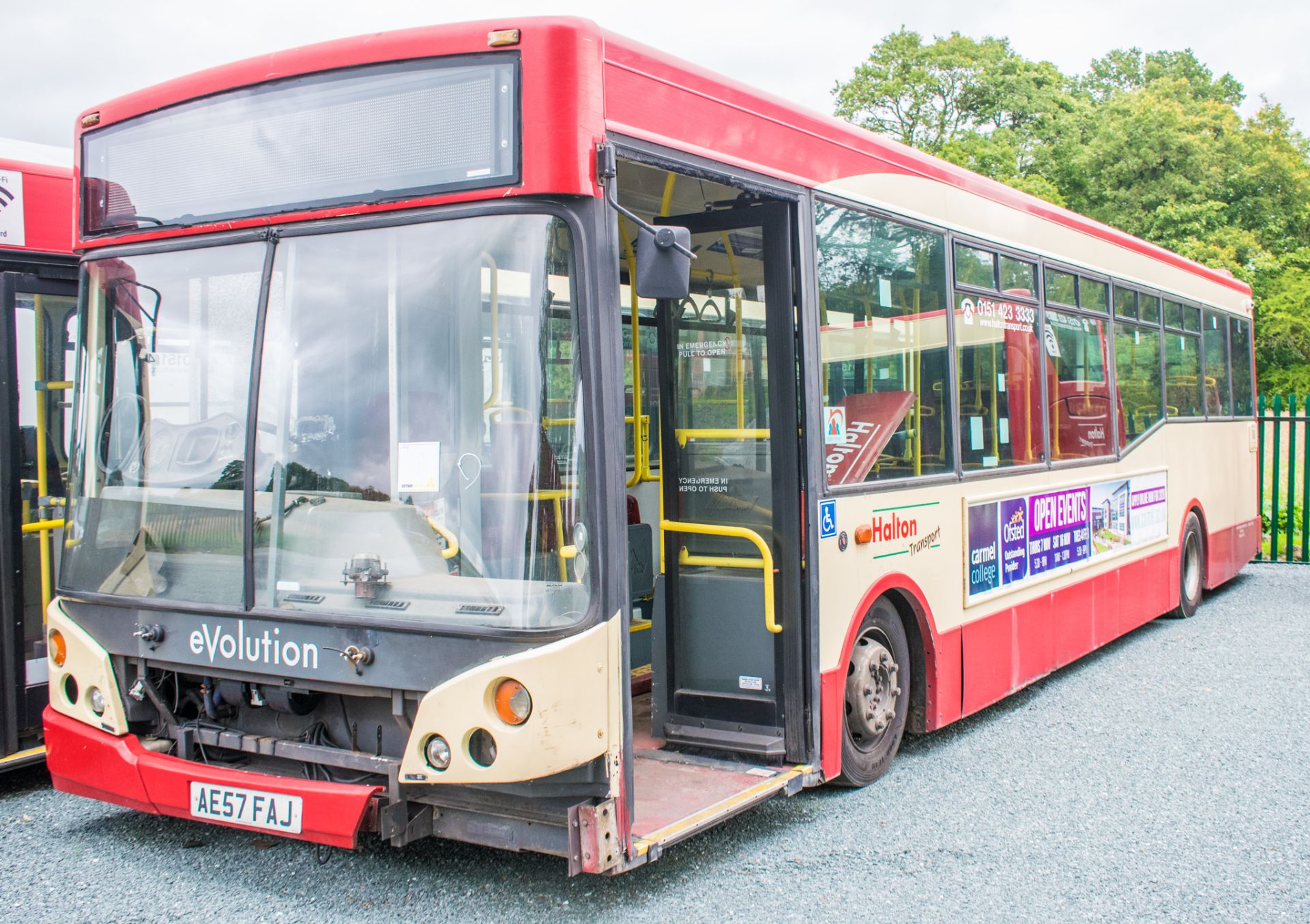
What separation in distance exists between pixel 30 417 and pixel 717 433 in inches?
127

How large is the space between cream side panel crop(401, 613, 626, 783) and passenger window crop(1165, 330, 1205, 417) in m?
7.33

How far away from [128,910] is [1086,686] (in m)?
6.03

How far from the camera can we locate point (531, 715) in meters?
3.72

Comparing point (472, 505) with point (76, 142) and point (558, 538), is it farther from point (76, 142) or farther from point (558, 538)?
point (76, 142)

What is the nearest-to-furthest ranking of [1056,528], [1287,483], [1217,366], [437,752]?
[437,752], [1056,528], [1217,366], [1287,483]

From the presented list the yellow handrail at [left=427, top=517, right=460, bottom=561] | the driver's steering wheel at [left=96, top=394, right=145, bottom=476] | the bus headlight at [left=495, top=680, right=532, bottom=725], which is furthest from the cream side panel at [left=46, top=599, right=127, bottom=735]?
the bus headlight at [left=495, top=680, right=532, bottom=725]

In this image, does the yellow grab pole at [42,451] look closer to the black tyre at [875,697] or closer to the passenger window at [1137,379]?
the black tyre at [875,697]

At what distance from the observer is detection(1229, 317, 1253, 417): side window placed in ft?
38.9

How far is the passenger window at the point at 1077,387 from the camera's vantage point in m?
7.54

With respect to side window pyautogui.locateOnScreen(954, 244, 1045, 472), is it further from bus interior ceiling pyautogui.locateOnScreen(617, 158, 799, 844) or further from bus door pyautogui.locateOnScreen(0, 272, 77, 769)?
bus door pyautogui.locateOnScreen(0, 272, 77, 769)

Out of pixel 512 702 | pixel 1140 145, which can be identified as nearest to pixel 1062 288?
pixel 512 702

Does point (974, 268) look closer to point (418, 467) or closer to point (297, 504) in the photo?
point (418, 467)

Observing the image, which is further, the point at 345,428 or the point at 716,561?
the point at 716,561

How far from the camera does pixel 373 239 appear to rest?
4066mm
